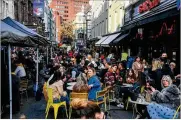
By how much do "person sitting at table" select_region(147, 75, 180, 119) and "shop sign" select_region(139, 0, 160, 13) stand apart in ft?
37.1

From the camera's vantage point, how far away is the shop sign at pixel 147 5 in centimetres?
1773

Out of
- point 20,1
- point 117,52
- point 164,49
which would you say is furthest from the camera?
point 20,1

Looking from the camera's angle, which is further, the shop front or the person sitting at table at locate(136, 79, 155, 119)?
the shop front

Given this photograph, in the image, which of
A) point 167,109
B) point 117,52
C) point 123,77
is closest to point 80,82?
point 167,109

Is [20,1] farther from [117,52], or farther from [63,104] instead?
[63,104]

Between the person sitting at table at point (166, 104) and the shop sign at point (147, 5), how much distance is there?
37.1ft

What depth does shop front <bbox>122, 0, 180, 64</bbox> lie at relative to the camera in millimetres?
14621

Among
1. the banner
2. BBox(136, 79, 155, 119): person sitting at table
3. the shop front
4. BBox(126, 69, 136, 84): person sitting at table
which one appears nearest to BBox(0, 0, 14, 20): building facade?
the banner

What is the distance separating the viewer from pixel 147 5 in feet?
63.7

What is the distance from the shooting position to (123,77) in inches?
489

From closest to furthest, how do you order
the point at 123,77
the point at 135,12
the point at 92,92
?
the point at 92,92
the point at 123,77
the point at 135,12

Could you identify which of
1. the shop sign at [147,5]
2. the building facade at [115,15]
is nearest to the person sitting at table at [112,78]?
the shop sign at [147,5]

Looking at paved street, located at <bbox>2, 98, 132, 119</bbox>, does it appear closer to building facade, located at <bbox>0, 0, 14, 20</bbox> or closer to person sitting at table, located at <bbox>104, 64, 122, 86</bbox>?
person sitting at table, located at <bbox>104, 64, 122, 86</bbox>

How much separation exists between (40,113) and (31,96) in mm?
3422
